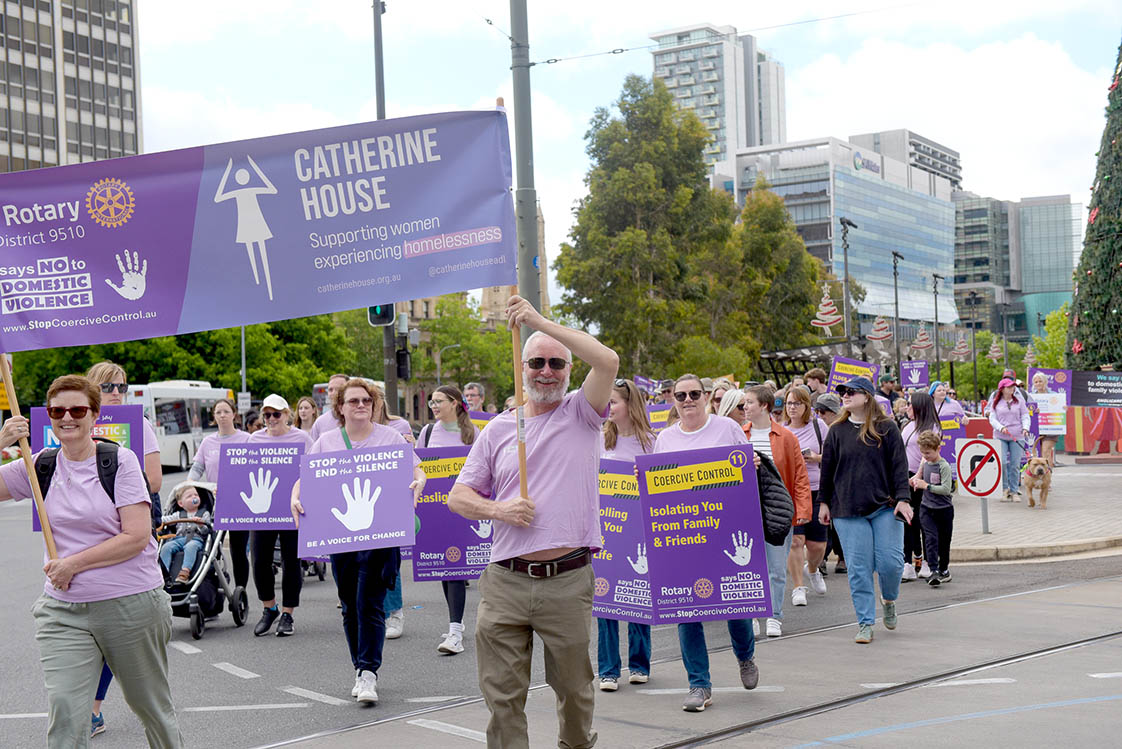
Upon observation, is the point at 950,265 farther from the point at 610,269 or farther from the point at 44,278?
the point at 44,278

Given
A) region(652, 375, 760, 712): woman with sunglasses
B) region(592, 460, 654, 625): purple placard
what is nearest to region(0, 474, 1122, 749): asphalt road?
region(652, 375, 760, 712): woman with sunglasses

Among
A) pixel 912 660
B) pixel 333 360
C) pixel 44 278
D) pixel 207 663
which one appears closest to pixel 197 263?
pixel 44 278

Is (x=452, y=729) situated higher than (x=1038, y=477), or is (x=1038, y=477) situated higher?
(x=1038, y=477)

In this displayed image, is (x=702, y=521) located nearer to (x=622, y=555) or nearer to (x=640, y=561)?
(x=640, y=561)

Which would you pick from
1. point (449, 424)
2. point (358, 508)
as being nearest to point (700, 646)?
point (358, 508)

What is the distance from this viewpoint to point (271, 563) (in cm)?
980

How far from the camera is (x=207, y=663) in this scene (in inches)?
330

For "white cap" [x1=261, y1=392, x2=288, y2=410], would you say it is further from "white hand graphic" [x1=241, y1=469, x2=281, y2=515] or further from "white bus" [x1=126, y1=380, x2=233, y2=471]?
"white bus" [x1=126, y1=380, x2=233, y2=471]

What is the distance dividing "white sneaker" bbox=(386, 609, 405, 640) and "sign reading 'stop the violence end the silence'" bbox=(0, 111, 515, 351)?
12.1 feet

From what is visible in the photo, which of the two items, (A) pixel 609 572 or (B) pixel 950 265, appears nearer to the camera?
(A) pixel 609 572

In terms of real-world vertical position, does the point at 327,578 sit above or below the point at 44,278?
below

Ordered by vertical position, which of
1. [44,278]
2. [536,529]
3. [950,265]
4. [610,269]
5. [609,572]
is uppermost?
[950,265]

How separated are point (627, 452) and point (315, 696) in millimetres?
2449

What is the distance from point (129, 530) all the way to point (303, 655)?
12.9 ft
